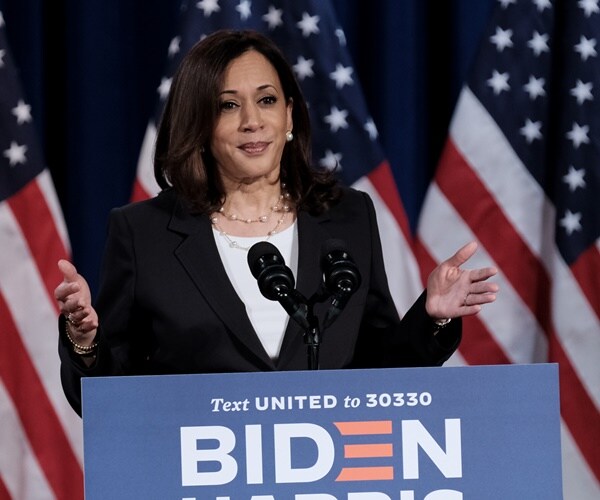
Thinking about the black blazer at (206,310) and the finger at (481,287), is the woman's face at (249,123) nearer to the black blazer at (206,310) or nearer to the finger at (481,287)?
the black blazer at (206,310)

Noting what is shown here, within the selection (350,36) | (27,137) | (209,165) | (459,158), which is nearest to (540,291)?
→ (459,158)

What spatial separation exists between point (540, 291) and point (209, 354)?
1.45 metres

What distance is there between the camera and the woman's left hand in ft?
5.45

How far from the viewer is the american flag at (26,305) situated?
291 cm

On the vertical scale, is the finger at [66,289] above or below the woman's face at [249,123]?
below

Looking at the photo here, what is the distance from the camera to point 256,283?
2.03 metres

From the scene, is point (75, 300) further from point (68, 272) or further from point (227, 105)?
point (227, 105)

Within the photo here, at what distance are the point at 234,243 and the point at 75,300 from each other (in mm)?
522

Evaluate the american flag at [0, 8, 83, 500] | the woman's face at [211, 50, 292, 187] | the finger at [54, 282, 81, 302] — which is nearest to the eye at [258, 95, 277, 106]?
the woman's face at [211, 50, 292, 187]

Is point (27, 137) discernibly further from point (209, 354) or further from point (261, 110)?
point (209, 354)

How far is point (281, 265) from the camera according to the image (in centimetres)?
155

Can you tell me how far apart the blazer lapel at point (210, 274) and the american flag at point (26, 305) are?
0.96m

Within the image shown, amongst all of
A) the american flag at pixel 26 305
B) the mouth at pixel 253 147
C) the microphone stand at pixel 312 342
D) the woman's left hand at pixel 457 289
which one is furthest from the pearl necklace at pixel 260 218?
the american flag at pixel 26 305

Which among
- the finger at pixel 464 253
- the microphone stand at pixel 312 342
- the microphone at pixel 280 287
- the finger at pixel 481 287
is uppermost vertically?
the finger at pixel 464 253
